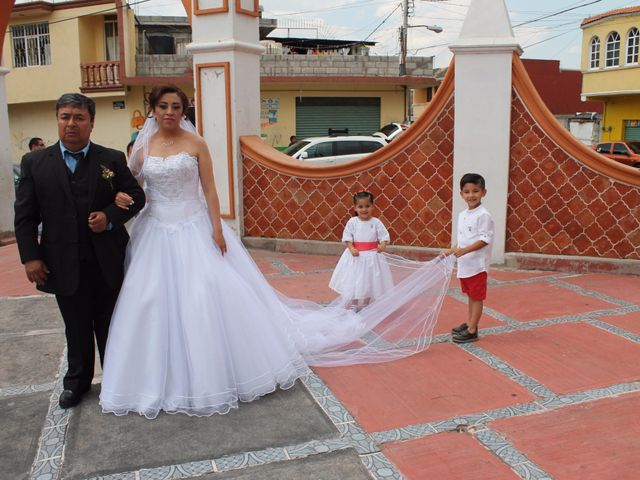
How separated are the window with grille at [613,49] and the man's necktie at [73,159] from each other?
29.0 m

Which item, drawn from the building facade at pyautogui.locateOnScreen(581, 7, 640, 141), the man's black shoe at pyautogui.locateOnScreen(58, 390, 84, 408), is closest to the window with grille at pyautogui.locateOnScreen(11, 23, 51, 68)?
the man's black shoe at pyautogui.locateOnScreen(58, 390, 84, 408)

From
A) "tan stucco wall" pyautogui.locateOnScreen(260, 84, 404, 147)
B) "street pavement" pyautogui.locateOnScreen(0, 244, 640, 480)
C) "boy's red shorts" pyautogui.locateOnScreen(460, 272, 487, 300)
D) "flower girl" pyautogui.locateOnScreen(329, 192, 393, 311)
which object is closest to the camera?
"street pavement" pyautogui.locateOnScreen(0, 244, 640, 480)

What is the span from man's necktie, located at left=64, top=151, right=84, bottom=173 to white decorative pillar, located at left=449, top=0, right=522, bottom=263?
14.8ft

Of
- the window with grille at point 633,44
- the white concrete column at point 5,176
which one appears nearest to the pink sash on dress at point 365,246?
the white concrete column at point 5,176

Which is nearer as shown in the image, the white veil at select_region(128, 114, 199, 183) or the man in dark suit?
the man in dark suit

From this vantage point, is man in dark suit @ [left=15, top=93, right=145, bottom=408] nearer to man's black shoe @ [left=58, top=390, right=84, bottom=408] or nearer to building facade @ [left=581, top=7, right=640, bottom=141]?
man's black shoe @ [left=58, top=390, right=84, bottom=408]

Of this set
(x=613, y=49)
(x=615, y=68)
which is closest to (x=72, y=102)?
(x=615, y=68)

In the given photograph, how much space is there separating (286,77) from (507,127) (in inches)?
648

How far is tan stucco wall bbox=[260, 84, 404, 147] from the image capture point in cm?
2309

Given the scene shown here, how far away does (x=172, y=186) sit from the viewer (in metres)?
3.78

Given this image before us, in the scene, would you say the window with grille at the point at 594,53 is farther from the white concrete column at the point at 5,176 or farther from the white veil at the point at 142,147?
the white veil at the point at 142,147

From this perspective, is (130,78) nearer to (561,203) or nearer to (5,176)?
(5,176)

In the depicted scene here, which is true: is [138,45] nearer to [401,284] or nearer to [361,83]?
[361,83]

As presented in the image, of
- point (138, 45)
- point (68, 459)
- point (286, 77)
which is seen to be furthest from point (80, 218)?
point (138, 45)
